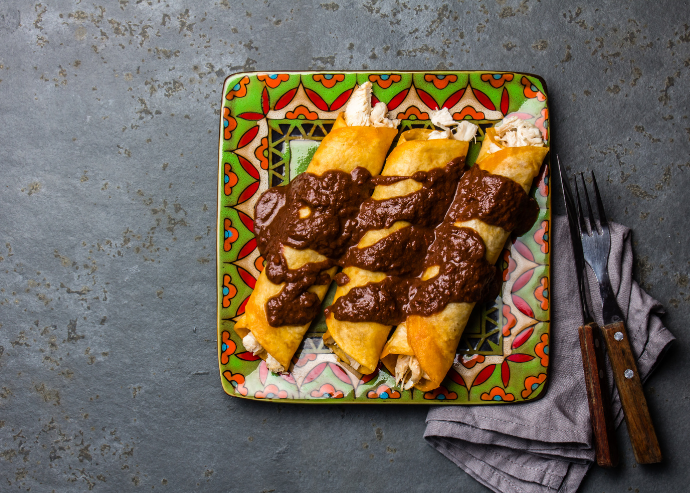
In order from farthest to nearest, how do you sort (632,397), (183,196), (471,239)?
(183,196)
(632,397)
(471,239)

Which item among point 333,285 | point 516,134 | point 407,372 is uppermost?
point 516,134

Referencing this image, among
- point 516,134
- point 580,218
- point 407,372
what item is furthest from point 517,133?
point 407,372

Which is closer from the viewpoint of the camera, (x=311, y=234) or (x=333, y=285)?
(x=311, y=234)

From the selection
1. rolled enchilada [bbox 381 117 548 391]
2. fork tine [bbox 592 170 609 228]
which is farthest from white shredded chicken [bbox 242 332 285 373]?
fork tine [bbox 592 170 609 228]

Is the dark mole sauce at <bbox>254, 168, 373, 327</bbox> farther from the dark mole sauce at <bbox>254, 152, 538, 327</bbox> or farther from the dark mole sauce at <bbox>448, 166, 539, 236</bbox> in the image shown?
the dark mole sauce at <bbox>448, 166, 539, 236</bbox>

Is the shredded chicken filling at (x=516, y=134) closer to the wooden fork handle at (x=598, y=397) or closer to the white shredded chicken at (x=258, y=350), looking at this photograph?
the wooden fork handle at (x=598, y=397)

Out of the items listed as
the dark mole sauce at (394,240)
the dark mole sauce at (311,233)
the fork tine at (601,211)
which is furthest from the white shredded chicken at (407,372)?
the fork tine at (601,211)

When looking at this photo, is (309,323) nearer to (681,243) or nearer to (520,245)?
(520,245)

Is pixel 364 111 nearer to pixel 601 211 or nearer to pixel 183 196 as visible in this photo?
pixel 183 196
